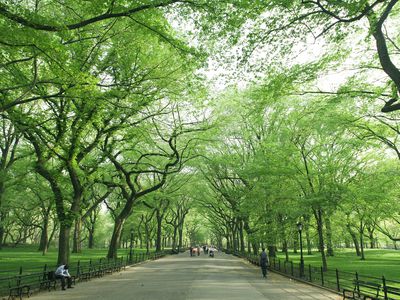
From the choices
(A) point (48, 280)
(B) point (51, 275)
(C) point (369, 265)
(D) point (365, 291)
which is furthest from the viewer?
(C) point (369, 265)

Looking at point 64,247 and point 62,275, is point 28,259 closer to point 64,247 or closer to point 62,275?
point 64,247

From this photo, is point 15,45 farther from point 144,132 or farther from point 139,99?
point 144,132

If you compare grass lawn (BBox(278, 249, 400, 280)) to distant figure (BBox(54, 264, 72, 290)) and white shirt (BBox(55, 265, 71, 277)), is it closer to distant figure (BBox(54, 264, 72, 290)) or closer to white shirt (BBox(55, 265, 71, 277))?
distant figure (BBox(54, 264, 72, 290))

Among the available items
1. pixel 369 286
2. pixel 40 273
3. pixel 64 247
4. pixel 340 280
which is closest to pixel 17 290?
pixel 40 273

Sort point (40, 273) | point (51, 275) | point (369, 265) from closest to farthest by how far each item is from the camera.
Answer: point (40, 273), point (51, 275), point (369, 265)

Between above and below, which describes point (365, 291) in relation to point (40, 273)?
below

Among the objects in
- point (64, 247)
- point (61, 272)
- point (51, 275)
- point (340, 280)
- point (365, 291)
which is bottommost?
point (340, 280)

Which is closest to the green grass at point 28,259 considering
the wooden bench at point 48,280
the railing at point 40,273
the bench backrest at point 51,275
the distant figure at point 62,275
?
the railing at point 40,273

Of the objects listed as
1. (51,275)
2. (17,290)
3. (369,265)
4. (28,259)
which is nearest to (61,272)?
(51,275)

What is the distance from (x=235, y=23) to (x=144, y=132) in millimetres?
13302

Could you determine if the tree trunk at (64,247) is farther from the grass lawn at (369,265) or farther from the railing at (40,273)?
the grass lawn at (369,265)

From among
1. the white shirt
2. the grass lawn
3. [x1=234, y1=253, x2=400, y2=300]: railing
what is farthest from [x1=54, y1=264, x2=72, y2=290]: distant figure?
the grass lawn

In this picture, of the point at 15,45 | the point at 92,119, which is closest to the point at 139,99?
the point at 92,119

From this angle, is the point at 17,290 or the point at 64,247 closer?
the point at 17,290
